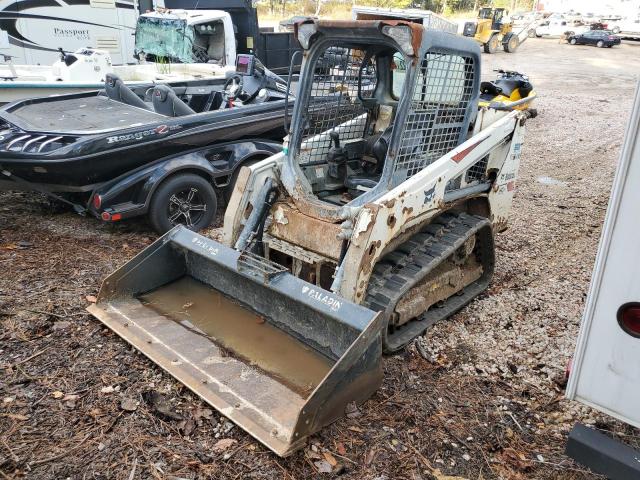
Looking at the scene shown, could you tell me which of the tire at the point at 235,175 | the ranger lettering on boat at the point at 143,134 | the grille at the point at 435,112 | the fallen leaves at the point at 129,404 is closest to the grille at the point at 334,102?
the grille at the point at 435,112

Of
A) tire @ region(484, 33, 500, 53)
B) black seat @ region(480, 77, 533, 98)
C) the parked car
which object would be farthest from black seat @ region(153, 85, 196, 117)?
the parked car

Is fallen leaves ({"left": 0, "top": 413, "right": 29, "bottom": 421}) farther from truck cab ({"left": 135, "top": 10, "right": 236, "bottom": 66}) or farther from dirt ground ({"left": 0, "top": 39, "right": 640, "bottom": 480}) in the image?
truck cab ({"left": 135, "top": 10, "right": 236, "bottom": 66})

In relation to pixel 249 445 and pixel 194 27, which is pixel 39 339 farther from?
pixel 194 27

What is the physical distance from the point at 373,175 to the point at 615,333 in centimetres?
232

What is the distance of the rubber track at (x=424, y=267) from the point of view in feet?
11.2

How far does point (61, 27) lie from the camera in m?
10.5

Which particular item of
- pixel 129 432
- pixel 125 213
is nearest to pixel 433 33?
pixel 129 432

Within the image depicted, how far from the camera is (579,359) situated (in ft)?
7.04

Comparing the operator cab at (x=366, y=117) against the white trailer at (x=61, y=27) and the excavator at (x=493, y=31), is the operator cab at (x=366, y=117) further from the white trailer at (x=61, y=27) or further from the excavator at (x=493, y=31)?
the excavator at (x=493, y=31)

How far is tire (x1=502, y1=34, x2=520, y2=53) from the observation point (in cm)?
2436

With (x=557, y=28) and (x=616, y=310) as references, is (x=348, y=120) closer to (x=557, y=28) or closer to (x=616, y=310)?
(x=616, y=310)

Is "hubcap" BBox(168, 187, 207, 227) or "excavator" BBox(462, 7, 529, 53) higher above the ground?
"excavator" BBox(462, 7, 529, 53)

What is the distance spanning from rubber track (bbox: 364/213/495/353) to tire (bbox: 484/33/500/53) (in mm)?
22297

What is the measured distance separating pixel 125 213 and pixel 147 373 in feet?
7.13
